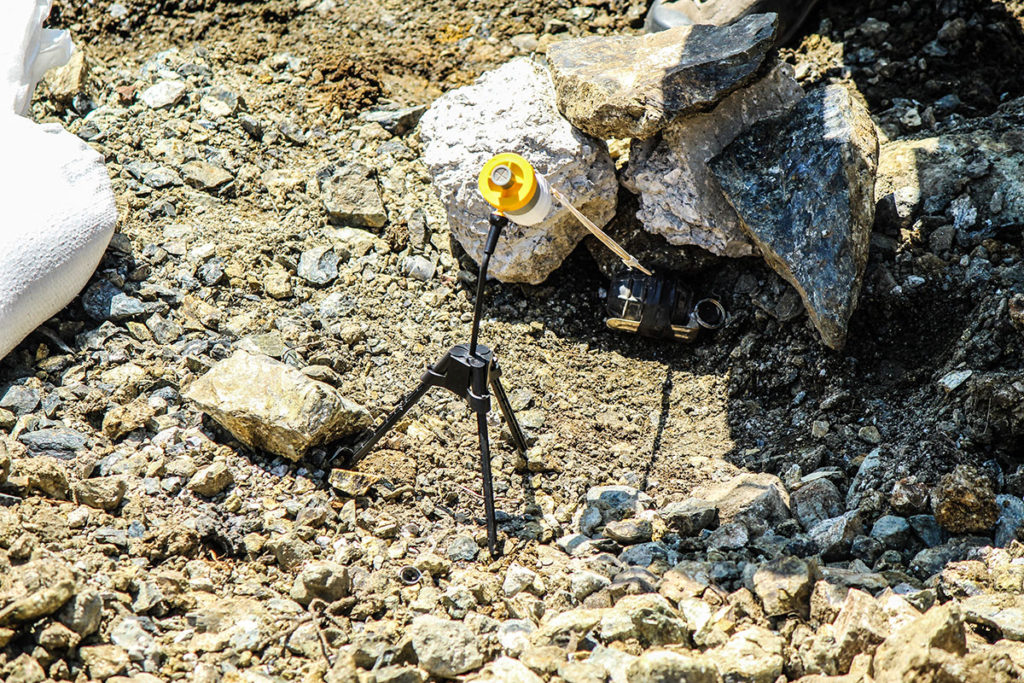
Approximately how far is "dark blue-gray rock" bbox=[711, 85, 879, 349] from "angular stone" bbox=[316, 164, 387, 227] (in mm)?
1463

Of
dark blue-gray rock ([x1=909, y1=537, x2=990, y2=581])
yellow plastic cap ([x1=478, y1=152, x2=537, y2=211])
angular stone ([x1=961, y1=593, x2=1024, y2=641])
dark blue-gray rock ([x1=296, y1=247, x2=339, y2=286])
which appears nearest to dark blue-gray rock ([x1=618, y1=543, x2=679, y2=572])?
dark blue-gray rock ([x1=909, y1=537, x2=990, y2=581])

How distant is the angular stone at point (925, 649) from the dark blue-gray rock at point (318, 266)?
2.42 meters

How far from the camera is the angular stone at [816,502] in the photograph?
261cm

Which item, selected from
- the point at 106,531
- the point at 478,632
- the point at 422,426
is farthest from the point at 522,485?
the point at 106,531

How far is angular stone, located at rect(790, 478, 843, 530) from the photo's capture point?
261cm

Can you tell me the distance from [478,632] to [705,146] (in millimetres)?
2033

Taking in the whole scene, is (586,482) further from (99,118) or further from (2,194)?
(99,118)

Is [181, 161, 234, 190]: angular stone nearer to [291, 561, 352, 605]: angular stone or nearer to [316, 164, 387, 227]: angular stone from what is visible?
[316, 164, 387, 227]: angular stone

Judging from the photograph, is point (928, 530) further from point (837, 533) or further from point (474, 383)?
point (474, 383)

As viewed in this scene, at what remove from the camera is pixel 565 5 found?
14.6 feet

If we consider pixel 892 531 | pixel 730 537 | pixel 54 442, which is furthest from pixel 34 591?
pixel 892 531

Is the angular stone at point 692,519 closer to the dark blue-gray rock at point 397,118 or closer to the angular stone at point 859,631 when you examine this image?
the angular stone at point 859,631

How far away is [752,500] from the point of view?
2666mm

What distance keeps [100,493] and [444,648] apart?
3.88 feet
